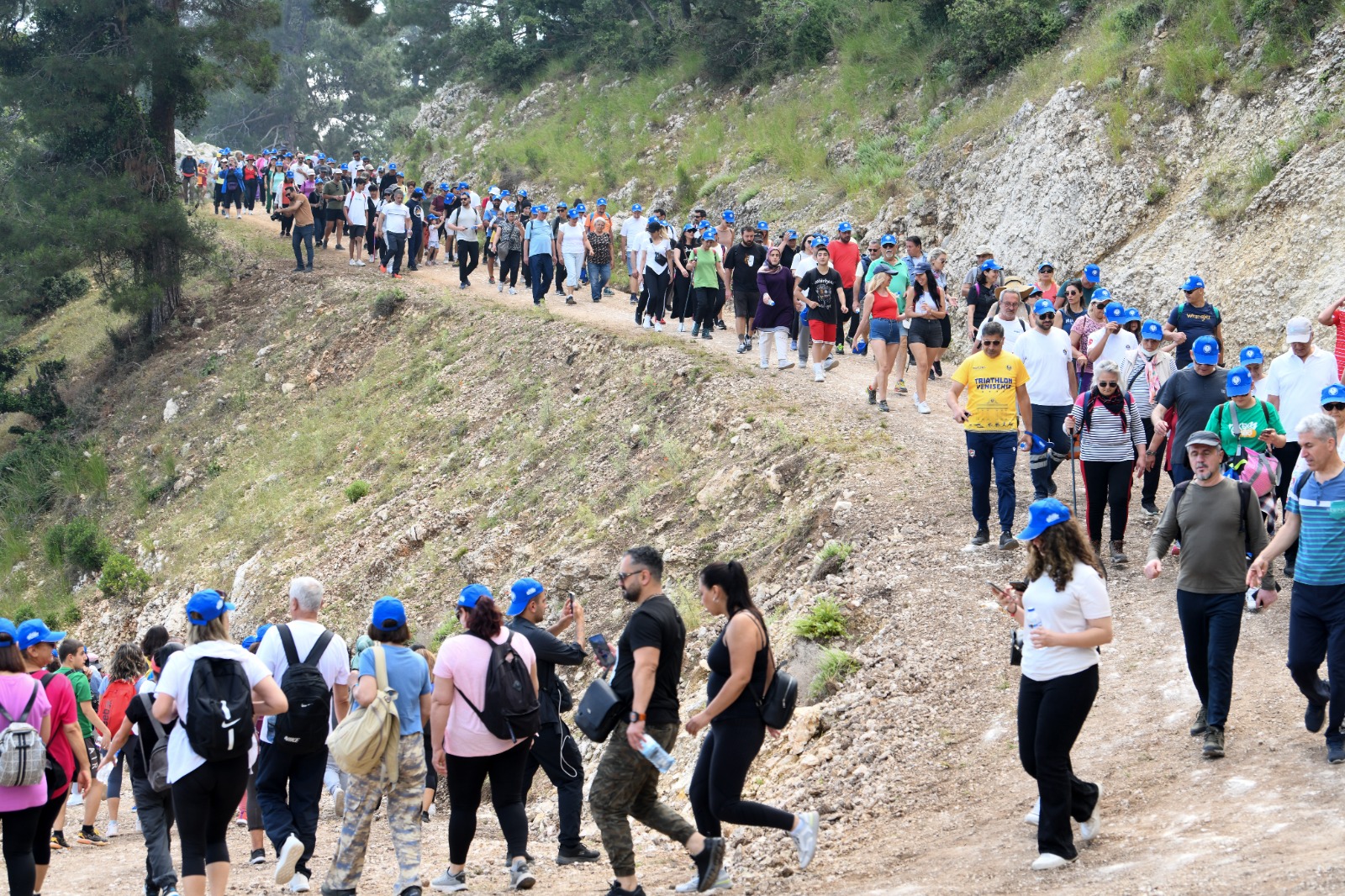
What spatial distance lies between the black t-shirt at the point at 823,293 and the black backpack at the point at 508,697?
977 centimetres

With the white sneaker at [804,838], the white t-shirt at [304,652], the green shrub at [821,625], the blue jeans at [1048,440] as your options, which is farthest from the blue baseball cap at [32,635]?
the blue jeans at [1048,440]

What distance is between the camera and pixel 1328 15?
59.1 ft

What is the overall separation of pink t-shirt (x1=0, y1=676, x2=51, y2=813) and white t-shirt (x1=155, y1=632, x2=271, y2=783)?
94 cm

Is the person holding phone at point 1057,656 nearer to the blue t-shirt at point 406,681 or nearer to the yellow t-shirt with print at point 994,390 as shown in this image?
the blue t-shirt at point 406,681

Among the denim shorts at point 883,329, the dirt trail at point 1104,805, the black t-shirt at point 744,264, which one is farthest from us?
the black t-shirt at point 744,264

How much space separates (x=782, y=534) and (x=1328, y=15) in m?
12.2

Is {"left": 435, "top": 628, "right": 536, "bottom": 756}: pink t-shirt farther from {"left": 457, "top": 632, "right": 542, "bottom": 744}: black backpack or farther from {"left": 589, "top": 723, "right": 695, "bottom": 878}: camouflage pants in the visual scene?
{"left": 589, "top": 723, "right": 695, "bottom": 878}: camouflage pants

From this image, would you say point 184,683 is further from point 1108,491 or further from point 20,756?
point 1108,491

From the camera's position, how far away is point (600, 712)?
6.16 meters

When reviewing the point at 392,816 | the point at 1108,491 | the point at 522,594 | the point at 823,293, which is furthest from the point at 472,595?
the point at 823,293

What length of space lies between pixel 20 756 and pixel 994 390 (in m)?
7.35

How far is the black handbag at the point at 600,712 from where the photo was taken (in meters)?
6.14

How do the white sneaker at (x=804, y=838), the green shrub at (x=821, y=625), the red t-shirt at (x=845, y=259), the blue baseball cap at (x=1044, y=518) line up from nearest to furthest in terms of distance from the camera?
the blue baseball cap at (x=1044, y=518)
the white sneaker at (x=804, y=838)
the green shrub at (x=821, y=625)
the red t-shirt at (x=845, y=259)

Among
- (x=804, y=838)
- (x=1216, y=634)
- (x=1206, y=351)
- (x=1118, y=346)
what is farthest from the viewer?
(x=1118, y=346)
